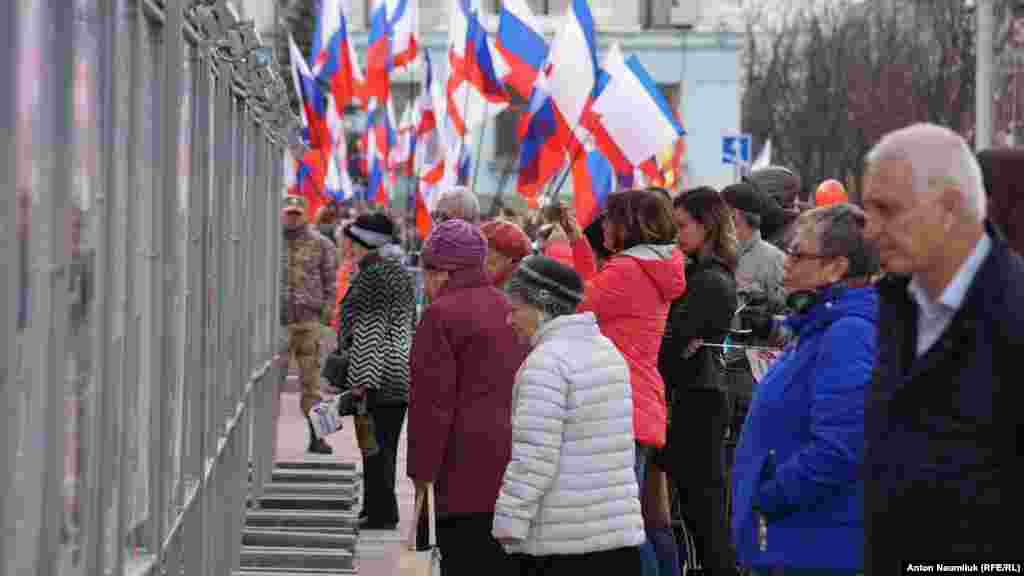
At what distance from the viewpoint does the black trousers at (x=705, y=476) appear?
9344mm

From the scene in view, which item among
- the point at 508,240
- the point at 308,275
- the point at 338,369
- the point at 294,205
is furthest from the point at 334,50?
the point at 508,240

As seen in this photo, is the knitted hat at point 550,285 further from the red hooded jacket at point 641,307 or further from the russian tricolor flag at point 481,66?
the russian tricolor flag at point 481,66

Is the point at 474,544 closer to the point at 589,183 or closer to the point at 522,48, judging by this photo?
the point at 589,183

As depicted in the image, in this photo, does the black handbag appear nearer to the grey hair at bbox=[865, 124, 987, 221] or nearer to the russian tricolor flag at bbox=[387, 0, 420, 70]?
the grey hair at bbox=[865, 124, 987, 221]

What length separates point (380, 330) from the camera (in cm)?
1147

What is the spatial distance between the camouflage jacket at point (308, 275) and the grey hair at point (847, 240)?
11095 millimetres

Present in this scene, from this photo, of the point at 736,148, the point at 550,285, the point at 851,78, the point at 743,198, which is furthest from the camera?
the point at 851,78

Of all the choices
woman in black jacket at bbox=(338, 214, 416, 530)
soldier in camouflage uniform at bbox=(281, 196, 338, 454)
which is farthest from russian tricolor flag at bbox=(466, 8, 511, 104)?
woman in black jacket at bbox=(338, 214, 416, 530)

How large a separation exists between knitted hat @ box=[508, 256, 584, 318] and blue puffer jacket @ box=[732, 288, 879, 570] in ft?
4.41

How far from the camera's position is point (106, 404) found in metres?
3.83

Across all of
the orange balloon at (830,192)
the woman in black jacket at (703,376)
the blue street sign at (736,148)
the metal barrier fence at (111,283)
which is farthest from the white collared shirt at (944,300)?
the blue street sign at (736,148)

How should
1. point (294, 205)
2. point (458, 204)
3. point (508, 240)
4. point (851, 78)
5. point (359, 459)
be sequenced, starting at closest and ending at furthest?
point (508, 240) < point (458, 204) < point (359, 459) < point (294, 205) < point (851, 78)

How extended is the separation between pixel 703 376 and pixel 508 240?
1.55 m

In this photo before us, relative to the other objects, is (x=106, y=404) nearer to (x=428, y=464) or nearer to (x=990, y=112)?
(x=428, y=464)
